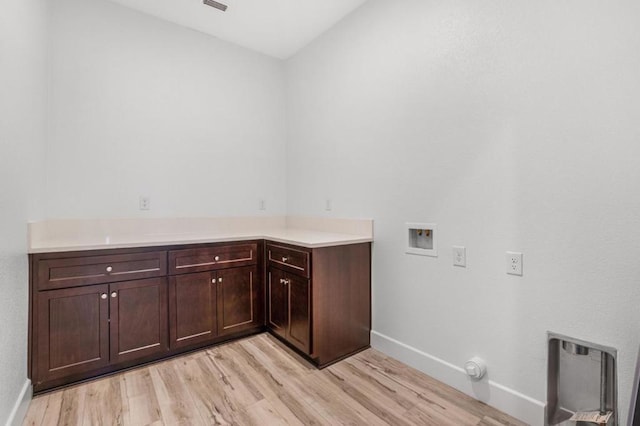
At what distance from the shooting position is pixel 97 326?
1971mm

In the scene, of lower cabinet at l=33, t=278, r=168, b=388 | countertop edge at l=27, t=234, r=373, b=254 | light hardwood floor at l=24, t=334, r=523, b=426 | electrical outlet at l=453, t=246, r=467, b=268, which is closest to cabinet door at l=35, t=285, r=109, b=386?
lower cabinet at l=33, t=278, r=168, b=388

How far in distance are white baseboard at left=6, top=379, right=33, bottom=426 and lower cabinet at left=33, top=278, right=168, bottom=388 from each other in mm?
80

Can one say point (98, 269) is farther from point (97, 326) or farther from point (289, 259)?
point (289, 259)

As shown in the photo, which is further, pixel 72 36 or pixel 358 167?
pixel 358 167

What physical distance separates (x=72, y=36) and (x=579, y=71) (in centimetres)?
329

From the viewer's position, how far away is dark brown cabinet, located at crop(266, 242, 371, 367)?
2.13 m

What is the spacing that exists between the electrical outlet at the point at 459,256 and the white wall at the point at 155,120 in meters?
2.04

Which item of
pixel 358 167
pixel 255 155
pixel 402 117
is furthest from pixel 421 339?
pixel 255 155

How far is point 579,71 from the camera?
4.58ft

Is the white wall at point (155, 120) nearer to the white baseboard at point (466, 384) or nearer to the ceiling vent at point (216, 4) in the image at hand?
the ceiling vent at point (216, 4)

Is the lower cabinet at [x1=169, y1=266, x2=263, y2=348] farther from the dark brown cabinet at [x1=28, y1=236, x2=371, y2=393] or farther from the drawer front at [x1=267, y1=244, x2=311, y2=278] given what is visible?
the drawer front at [x1=267, y1=244, x2=311, y2=278]

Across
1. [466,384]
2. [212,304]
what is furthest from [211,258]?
[466,384]

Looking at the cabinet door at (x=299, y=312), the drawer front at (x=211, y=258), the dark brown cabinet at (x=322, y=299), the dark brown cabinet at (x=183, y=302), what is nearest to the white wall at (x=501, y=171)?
the dark brown cabinet at (x=322, y=299)

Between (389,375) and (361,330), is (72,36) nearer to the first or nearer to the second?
(361,330)
